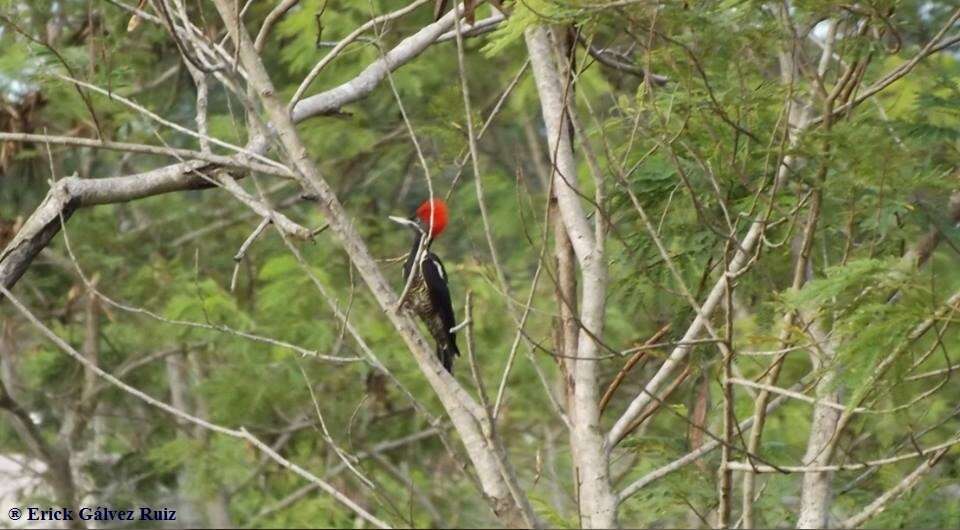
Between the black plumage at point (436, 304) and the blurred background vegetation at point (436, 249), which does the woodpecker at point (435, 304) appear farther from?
the blurred background vegetation at point (436, 249)

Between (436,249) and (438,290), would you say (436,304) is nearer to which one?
(438,290)

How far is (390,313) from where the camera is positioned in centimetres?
371

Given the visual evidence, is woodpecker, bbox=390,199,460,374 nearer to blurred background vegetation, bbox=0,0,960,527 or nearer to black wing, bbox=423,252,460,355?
black wing, bbox=423,252,460,355

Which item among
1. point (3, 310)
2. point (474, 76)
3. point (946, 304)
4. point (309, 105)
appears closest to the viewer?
point (946, 304)

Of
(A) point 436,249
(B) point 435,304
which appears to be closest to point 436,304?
(B) point 435,304

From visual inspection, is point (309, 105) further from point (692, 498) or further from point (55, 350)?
point (55, 350)

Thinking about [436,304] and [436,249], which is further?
[436,249]

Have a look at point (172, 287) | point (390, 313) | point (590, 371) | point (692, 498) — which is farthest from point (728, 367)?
point (172, 287)

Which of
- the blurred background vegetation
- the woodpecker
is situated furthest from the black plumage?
the blurred background vegetation

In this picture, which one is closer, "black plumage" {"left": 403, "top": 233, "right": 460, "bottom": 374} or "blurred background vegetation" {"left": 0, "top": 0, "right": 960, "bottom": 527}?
"blurred background vegetation" {"left": 0, "top": 0, "right": 960, "bottom": 527}

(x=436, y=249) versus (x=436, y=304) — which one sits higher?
(x=436, y=304)

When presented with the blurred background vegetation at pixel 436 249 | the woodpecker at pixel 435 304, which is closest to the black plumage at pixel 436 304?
the woodpecker at pixel 435 304

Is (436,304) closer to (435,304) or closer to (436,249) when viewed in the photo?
(435,304)

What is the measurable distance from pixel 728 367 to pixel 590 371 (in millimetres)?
434
